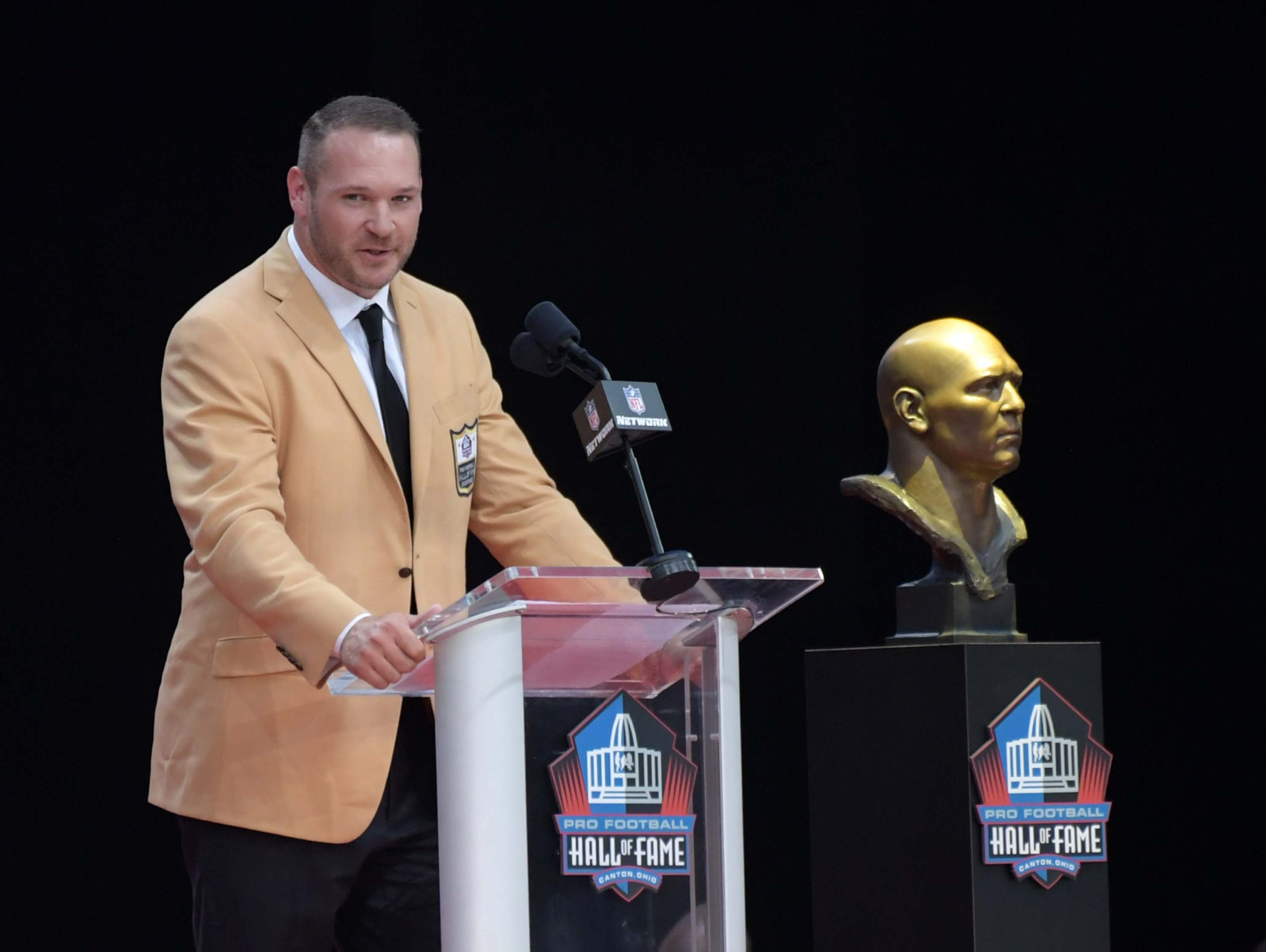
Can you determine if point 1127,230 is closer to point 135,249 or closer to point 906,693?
point 906,693

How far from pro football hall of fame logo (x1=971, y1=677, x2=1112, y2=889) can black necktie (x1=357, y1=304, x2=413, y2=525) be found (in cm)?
124

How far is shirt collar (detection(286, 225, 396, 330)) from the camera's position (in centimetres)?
221

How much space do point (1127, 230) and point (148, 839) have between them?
2534 millimetres

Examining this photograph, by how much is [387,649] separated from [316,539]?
427 mm

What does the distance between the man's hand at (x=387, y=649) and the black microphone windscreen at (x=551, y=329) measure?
364 millimetres

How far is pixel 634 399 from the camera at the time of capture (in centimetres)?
177

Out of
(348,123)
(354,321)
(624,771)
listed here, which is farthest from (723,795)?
(348,123)

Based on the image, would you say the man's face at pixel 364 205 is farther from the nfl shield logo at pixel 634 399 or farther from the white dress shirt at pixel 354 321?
the nfl shield logo at pixel 634 399

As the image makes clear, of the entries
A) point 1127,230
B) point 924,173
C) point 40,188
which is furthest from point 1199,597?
point 40,188

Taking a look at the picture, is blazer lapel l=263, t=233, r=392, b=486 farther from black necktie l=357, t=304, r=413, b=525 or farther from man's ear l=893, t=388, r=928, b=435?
man's ear l=893, t=388, r=928, b=435

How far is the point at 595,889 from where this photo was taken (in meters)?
1.66

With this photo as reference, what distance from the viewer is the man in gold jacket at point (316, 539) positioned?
2.01m

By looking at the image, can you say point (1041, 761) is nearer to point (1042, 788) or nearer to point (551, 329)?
point (1042, 788)

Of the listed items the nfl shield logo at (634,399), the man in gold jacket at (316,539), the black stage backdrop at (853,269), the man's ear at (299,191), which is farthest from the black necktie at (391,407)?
the black stage backdrop at (853,269)
